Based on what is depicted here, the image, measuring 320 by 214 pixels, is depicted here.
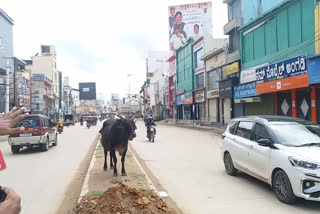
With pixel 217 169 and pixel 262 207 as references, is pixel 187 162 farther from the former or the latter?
pixel 262 207

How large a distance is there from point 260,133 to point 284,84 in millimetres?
14084

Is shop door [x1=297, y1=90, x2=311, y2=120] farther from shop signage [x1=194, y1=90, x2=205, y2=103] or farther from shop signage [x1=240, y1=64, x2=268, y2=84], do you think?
shop signage [x1=194, y1=90, x2=205, y2=103]

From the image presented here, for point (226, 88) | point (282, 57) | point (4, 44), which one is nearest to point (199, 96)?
point (226, 88)

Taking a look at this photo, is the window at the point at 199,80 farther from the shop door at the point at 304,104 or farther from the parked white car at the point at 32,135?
the parked white car at the point at 32,135

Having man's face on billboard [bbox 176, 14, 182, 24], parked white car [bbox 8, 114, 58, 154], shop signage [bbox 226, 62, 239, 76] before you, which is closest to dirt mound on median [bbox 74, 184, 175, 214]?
parked white car [bbox 8, 114, 58, 154]

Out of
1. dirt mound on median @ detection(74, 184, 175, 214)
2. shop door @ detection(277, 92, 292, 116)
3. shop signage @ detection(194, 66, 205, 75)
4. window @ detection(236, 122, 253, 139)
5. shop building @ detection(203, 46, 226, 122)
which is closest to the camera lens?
dirt mound on median @ detection(74, 184, 175, 214)

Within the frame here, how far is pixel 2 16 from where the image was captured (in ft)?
150

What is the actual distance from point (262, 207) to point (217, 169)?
397 centimetres

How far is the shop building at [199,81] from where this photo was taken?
40781 mm

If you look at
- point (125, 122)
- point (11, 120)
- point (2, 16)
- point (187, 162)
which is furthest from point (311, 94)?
point (2, 16)

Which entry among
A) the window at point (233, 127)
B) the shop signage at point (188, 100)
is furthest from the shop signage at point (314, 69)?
the shop signage at point (188, 100)

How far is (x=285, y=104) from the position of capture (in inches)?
872

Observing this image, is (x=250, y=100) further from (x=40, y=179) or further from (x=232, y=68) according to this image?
(x=40, y=179)

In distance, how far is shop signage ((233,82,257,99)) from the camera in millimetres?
25016
